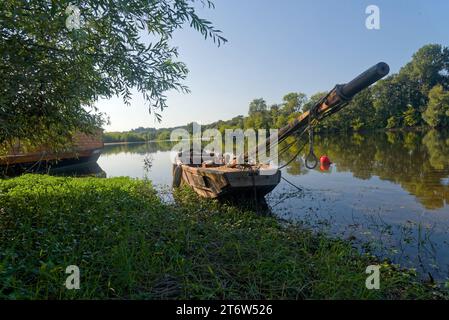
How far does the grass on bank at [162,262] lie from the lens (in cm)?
364

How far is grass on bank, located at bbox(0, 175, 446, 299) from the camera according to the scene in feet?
12.0

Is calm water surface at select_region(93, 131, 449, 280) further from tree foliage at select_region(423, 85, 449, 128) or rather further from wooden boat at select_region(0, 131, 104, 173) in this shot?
tree foliage at select_region(423, 85, 449, 128)

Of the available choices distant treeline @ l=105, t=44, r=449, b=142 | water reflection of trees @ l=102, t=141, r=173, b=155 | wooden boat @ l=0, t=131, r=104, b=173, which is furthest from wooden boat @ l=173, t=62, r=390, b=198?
distant treeline @ l=105, t=44, r=449, b=142

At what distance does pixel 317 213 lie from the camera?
31.6 ft

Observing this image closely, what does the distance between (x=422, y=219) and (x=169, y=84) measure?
8002mm

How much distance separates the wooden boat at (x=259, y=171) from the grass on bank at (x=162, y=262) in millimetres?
2864

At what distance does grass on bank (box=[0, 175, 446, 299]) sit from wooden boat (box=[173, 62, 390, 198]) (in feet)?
9.40

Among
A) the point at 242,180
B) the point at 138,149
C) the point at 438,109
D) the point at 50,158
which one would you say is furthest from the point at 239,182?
the point at 438,109

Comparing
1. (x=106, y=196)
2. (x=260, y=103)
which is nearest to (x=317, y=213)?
(x=106, y=196)

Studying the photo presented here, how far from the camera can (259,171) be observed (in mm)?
9758

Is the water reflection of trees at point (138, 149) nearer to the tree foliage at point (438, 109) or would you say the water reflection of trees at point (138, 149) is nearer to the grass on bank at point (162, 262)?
the grass on bank at point (162, 262)

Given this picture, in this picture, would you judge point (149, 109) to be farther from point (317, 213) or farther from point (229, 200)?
point (317, 213)

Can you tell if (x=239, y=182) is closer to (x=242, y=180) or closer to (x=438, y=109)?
(x=242, y=180)

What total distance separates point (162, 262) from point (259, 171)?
19.3ft
